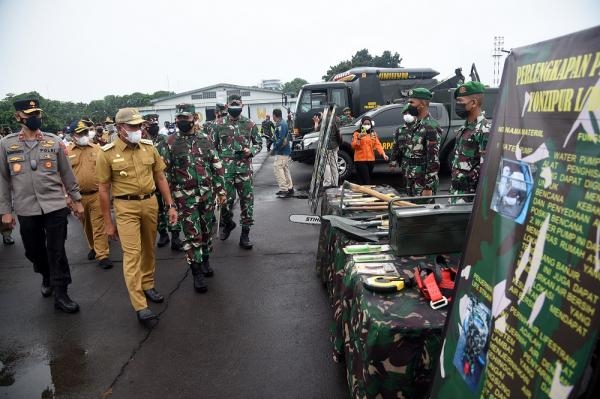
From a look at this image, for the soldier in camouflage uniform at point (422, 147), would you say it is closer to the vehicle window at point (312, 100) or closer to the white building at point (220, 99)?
the vehicle window at point (312, 100)

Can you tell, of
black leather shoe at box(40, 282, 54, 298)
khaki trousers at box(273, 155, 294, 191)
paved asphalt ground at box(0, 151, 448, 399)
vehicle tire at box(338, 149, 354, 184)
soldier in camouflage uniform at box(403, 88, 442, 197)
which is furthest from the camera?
vehicle tire at box(338, 149, 354, 184)

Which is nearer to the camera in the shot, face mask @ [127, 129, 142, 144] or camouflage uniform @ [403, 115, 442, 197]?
face mask @ [127, 129, 142, 144]

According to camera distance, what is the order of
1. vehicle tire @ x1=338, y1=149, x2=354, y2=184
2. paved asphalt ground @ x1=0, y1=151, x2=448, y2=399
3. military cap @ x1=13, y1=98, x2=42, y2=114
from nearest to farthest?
paved asphalt ground @ x1=0, y1=151, x2=448, y2=399 → military cap @ x1=13, y1=98, x2=42, y2=114 → vehicle tire @ x1=338, y1=149, x2=354, y2=184

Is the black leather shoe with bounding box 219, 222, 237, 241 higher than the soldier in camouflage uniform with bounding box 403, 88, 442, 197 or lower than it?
lower

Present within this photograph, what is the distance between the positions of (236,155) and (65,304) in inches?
99.2

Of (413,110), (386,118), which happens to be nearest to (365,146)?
(386,118)

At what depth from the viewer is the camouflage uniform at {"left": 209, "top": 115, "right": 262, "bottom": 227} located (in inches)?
206

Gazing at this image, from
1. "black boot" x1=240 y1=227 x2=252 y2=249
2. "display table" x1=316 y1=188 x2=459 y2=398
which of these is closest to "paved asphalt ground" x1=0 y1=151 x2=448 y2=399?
"black boot" x1=240 y1=227 x2=252 y2=249

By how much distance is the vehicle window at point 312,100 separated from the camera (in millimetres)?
12742

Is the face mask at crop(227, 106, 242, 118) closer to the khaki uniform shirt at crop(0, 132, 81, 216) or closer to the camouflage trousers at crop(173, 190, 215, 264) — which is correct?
the camouflage trousers at crop(173, 190, 215, 264)

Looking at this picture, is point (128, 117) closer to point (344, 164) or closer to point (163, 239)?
point (163, 239)

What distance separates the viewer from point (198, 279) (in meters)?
4.20

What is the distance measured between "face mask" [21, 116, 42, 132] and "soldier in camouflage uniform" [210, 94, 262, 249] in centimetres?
204

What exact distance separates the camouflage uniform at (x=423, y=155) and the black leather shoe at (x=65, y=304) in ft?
12.8
